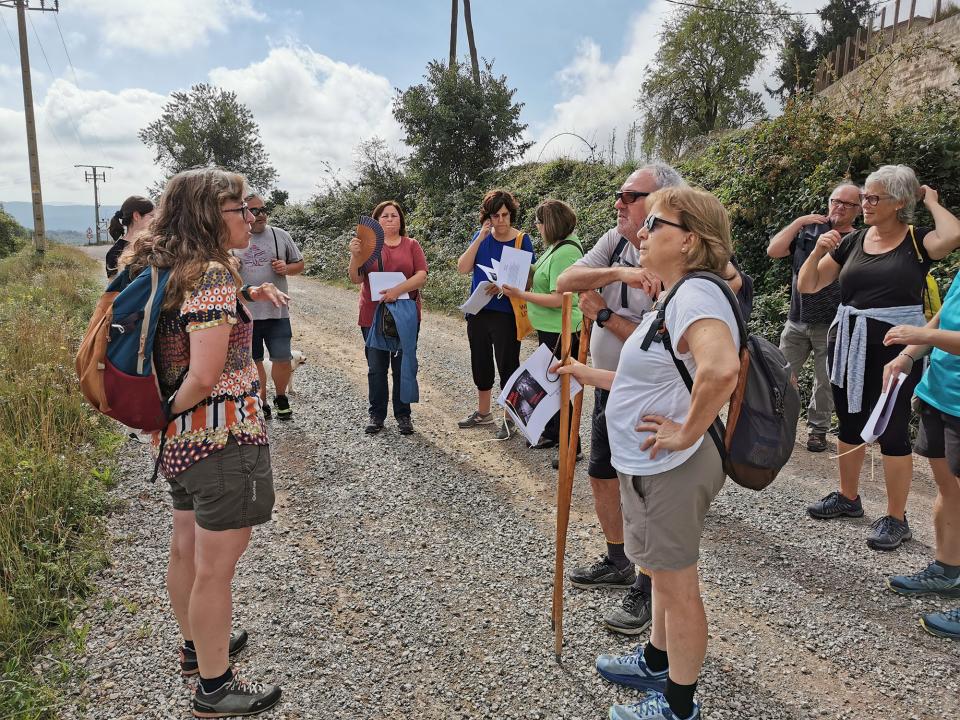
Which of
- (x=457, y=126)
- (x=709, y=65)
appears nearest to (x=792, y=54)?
(x=709, y=65)

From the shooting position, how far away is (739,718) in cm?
238

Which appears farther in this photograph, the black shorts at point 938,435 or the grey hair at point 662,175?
the black shorts at point 938,435

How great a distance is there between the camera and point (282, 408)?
602 cm

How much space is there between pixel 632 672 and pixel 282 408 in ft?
14.6

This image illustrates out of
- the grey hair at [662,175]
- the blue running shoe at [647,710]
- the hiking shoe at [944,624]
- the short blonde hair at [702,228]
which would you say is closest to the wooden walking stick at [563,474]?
the blue running shoe at [647,710]

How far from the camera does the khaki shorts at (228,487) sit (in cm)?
218

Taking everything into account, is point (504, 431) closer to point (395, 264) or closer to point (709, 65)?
point (395, 264)

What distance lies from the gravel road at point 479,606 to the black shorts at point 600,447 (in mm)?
683

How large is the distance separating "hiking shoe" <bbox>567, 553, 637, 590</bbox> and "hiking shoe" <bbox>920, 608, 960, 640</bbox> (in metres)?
1.36

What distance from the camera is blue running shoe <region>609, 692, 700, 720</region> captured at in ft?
7.34

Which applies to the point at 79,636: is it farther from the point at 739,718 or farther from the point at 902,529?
the point at 902,529

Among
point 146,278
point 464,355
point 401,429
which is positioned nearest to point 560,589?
point 146,278

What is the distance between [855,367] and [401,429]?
3654mm

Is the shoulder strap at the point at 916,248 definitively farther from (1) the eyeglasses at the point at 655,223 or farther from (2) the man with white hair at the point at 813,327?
(1) the eyeglasses at the point at 655,223
